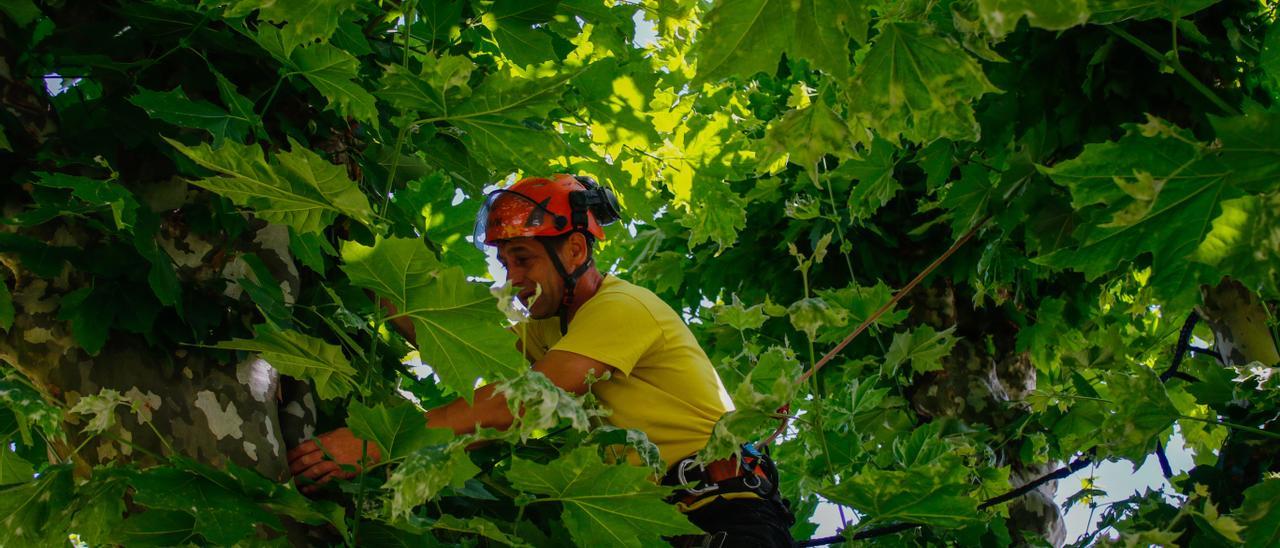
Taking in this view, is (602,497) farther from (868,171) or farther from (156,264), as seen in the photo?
(868,171)

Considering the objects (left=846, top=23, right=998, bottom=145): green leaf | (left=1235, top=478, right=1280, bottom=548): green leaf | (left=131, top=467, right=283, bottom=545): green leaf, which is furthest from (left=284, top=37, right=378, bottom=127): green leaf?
(left=1235, top=478, right=1280, bottom=548): green leaf

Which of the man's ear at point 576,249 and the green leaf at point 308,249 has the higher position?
the green leaf at point 308,249

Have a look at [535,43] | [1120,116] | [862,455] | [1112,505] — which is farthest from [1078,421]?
[535,43]

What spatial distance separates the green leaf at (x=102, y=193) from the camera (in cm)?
209

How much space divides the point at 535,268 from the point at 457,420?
103cm

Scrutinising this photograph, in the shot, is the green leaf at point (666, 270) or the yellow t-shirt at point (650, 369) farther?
the green leaf at point (666, 270)

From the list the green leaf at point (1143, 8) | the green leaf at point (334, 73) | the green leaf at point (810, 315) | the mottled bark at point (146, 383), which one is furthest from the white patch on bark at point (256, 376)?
the green leaf at point (1143, 8)

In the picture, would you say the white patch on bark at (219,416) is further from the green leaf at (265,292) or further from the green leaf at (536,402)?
the green leaf at (536,402)

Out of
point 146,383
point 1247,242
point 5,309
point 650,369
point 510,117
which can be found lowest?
point 650,369

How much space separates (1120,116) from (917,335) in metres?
1.09

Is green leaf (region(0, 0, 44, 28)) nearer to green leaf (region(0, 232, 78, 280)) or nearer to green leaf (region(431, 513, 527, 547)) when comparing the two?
green leaf (region(0, 232, 78, 280))

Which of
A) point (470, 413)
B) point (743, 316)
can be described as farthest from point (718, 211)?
point (470, 413)

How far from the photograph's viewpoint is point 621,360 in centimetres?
293

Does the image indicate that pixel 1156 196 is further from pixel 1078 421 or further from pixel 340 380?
pixel 1078 421
